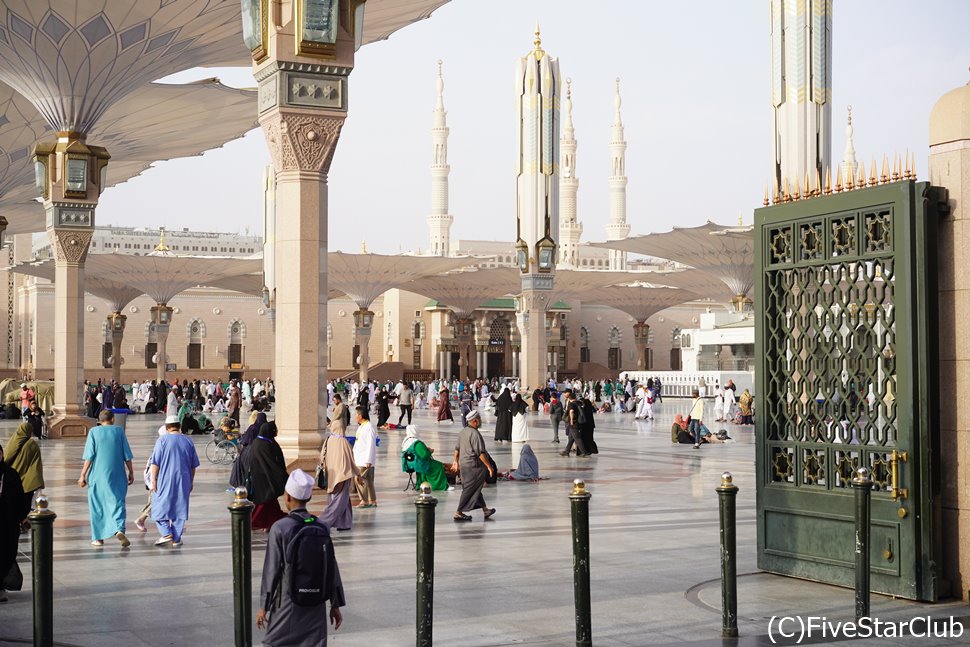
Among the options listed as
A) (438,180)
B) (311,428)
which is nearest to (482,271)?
(438,180)

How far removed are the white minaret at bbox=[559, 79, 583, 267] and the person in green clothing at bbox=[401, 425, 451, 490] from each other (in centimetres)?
4920

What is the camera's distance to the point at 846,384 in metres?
5.94

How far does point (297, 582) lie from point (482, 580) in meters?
2.59

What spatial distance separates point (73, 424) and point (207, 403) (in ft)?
40.6

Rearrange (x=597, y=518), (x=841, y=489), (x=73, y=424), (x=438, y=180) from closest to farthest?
(x=841, y=489) → (x=597, y=518) → (x=73, y=424) → (x=438, y=180)

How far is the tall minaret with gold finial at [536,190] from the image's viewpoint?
30.4 metres

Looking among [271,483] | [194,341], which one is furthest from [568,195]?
[271,483]

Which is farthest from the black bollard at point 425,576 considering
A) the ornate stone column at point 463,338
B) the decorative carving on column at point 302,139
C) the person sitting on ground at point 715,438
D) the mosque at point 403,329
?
the mosque at point 403,329

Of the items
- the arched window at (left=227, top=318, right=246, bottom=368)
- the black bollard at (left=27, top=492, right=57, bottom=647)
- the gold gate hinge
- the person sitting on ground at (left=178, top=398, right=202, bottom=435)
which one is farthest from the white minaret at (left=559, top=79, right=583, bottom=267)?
the black bollard at (left=27, top=492, right=57, bottom=647)

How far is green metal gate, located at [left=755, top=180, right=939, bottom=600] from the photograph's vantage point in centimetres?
557

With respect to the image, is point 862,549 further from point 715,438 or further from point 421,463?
point 715,438

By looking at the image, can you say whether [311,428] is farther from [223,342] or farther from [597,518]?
[223,342]

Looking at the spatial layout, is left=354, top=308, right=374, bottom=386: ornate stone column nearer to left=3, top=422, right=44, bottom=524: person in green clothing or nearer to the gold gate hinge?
left=3, top=422, right=44, bottom=524: person in green clothing

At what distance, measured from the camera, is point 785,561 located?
20.5ft
